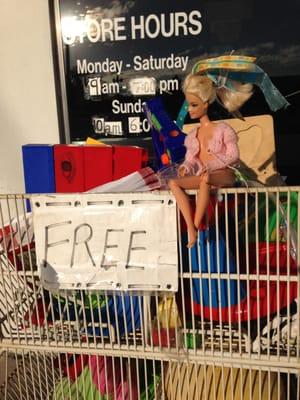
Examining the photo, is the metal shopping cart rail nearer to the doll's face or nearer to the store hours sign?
the doll's face

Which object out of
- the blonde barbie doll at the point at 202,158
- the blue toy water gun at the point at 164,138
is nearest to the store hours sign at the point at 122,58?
the blue toy water gun at the point at 164,138

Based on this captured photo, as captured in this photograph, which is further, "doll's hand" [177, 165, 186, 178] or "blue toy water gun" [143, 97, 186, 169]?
"blue toy water gun" [143, 97, 186, 169]

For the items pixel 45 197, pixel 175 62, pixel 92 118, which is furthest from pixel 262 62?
pixel 45 197

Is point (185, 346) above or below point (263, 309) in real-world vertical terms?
below

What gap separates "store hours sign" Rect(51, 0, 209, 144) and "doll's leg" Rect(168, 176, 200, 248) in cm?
68

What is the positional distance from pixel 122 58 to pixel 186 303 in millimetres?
918

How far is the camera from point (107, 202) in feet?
3.62

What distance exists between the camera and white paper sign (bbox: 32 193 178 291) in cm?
109

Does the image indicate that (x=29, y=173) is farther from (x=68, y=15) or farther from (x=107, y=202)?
(x=68, y=15)

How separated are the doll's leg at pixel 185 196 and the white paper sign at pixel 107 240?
3cm

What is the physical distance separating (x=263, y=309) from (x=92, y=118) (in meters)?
0.96

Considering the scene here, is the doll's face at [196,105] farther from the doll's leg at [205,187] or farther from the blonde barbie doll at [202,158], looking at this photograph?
the doll's leg at [205,187]

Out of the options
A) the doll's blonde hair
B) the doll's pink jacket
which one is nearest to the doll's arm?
the doll's pink jacket

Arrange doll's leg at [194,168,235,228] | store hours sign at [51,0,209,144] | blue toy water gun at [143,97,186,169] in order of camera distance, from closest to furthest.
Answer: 1. doll's leg at [194,168,235,228]
2. blue toy water gun at [143,97,186,169]
3. store hours sign at [51,0,209,144]
